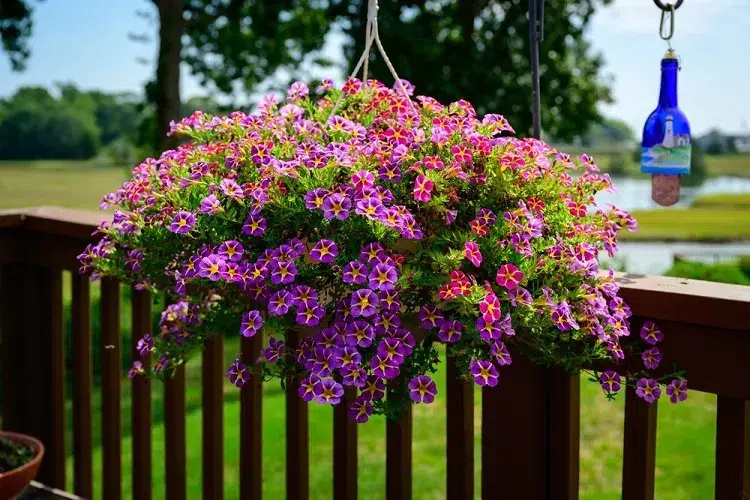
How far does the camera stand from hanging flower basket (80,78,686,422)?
1.10 m

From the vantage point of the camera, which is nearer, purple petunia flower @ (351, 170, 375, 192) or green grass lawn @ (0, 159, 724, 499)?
purple petunia flower @ (351, 170, 375, 192)

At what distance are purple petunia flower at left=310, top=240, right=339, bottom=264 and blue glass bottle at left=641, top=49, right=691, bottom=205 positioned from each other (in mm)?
653

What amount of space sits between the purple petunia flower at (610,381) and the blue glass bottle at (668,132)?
39 cm

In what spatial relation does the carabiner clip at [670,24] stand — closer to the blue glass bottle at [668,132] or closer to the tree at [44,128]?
the blue glass bottle at [668,132]

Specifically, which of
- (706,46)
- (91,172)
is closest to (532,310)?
(706,46)

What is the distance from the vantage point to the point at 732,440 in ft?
4.20

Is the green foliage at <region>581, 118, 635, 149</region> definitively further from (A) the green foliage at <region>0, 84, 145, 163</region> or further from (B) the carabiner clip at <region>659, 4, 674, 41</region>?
(B) the carabiner clip at <region>659, 4, 674, 41</region>

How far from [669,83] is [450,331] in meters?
0.62

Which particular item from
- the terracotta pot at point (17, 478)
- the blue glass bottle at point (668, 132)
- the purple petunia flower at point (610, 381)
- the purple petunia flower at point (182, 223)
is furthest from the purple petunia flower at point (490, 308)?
the terracotta pot at point (17, 478)

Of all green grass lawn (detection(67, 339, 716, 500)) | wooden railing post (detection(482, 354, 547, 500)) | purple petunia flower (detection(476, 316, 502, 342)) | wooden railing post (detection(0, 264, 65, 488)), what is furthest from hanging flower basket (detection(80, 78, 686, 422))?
green grass lawn (detection(67, 339, 716, 500))

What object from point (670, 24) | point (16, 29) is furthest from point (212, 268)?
point (16, 29)

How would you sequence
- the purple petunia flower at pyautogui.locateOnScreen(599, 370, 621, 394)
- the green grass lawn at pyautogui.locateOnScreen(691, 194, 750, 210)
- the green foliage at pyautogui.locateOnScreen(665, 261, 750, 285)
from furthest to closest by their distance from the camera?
the green grass lawn at pyautogui.locateOnScreen(691, 194, 750, 210) < the green foliage at pyautogui.locateOnScreen(665, 261, 750, 285) < the purple petunia flower at pyautogui.locateOnScreen(599, 370, 621, 394)

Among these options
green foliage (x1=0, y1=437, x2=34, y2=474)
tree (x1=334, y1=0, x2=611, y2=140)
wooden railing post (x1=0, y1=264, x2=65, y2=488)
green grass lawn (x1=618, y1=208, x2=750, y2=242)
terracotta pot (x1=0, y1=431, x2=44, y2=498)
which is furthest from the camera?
green grass lawn (x1=618, y1=208, x2=750, y2=242)

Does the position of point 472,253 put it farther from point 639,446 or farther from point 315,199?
point 639,446
